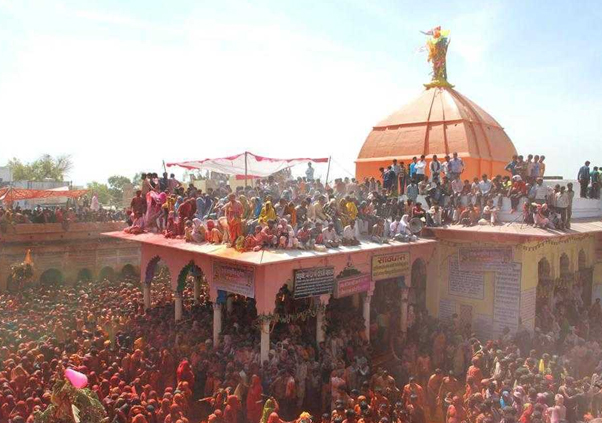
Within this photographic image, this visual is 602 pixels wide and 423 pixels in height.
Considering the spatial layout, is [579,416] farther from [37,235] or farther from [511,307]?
[37,235]

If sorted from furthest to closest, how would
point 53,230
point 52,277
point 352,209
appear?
point 52,277, point 53,230, point 352,209

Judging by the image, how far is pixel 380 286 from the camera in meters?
17.0

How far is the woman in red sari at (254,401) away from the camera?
34.3 ft

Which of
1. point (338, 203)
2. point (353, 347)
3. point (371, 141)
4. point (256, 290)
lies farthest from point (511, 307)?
point (371, 141)

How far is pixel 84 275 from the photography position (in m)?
23.9

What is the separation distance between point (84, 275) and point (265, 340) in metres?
15.3

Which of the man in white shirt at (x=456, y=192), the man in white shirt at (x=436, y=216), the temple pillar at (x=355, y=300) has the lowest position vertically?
the temple pillar at (x=355, y=300)

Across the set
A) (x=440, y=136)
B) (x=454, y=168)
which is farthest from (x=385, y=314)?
(x=440, y=136)

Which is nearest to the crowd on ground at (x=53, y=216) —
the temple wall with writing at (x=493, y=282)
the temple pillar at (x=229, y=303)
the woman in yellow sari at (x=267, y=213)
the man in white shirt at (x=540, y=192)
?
the temple pillar at (x=229, y=303)

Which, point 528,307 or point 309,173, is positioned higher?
point 309,173

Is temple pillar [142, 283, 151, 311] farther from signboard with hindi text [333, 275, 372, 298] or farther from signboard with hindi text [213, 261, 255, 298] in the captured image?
signboard with hindi text [333, 275, 372, 298]

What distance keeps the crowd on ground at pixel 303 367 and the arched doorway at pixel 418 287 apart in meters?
0.32

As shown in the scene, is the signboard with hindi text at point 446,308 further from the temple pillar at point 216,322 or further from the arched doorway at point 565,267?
the temple pillar at point 216,322

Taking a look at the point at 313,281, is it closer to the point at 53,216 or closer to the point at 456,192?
the point at 456,192
